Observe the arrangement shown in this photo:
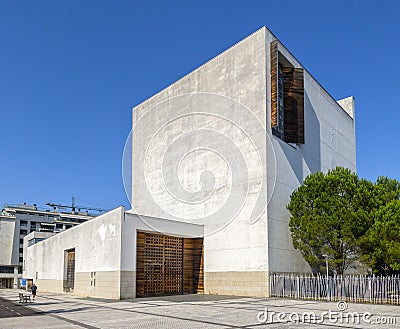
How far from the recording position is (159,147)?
35.9m

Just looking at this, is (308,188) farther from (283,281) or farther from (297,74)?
(297,74)

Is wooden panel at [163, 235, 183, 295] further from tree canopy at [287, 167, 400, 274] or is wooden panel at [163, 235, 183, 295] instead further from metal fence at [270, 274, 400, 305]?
tree canopy at [287, 167, 400, 274]

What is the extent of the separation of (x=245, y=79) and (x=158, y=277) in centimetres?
1397

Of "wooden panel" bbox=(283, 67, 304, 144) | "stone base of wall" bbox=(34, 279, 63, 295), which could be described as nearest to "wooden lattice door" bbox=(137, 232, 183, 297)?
"wooden panel" bbox=(283, 67, 304, 144)

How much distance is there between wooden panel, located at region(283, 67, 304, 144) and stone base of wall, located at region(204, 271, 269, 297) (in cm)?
937

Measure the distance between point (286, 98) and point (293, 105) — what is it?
0.70 m

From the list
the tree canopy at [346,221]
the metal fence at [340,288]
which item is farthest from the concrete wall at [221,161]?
the tree canopy at [346,221]

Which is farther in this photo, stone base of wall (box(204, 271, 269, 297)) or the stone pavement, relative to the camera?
stone base of wall (box(204, 271, 269, 297))

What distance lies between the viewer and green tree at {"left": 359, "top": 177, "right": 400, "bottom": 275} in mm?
23047

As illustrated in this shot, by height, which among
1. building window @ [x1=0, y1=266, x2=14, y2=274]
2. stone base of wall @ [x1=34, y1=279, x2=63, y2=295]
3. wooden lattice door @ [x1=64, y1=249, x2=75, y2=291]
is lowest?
building window @ [x1=0, y1=266, x2=14, y2=274]

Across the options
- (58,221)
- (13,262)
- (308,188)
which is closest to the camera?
(308,188)

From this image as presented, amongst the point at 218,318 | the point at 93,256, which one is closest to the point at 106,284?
the point at 93,256

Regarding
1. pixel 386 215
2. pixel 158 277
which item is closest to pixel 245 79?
pixel 386 215

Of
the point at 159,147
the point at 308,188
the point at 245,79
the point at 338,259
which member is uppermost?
the point at 245,79
